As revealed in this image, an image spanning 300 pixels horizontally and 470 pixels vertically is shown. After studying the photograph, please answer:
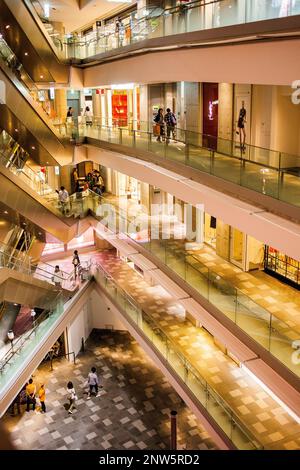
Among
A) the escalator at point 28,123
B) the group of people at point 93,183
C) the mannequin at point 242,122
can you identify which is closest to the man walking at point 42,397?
the escalator at point 28,123

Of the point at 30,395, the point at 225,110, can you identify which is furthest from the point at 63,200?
the point at 225,110

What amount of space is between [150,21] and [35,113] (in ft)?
15.6

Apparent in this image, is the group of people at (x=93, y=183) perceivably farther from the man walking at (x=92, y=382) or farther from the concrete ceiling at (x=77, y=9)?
the man walking at (x=92, y=382)

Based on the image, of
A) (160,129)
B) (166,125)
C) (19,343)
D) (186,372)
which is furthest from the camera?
(160,129)

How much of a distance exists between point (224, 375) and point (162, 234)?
199 inches

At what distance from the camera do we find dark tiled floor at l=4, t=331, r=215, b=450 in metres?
14.0

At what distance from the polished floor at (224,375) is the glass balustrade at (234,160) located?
198 inches

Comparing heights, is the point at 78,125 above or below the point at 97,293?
above

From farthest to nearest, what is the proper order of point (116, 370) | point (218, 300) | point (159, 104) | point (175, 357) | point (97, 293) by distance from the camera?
point (97, 293) < point (159, 104) < point (116, 370) < point (175, 357) < point (218, 300)

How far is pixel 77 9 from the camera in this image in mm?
17750

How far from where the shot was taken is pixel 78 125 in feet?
63.7

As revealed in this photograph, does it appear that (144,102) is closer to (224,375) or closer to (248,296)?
(224,375)
